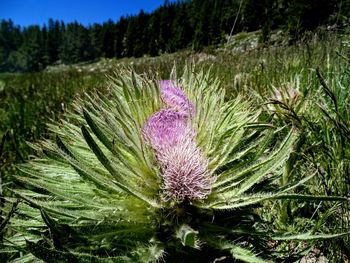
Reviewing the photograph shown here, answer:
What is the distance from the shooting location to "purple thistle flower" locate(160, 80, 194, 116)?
1508 mm

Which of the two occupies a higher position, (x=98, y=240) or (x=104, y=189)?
(x=104, y=189)

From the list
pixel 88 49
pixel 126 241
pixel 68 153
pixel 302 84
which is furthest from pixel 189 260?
pixel 88 49

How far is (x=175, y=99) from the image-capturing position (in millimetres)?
1537

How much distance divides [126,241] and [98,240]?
0.25 feet

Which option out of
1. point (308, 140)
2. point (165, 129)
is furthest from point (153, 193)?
point (308, 140)

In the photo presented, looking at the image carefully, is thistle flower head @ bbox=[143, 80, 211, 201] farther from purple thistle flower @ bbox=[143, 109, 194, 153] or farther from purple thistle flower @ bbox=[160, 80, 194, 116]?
purple thistle flower @ bbox=[160, 80, 194, 116]

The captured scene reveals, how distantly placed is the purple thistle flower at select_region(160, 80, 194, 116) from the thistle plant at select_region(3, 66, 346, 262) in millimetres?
74

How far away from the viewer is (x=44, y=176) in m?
1.32

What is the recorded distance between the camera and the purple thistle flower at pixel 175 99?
151 centimetres

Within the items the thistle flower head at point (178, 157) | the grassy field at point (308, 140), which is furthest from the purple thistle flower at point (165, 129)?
the grassy field at point (308, 140)

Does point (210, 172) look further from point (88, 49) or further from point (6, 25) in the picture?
point (6, 25)

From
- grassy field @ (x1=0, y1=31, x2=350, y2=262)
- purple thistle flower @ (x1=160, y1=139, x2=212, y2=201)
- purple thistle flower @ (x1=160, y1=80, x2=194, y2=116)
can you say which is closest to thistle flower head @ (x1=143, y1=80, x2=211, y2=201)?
purple thistle flower @ (x1=160, y1=139, x2=212, y2=201)

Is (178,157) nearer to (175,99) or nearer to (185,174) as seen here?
(185,174)

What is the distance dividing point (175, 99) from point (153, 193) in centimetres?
45
